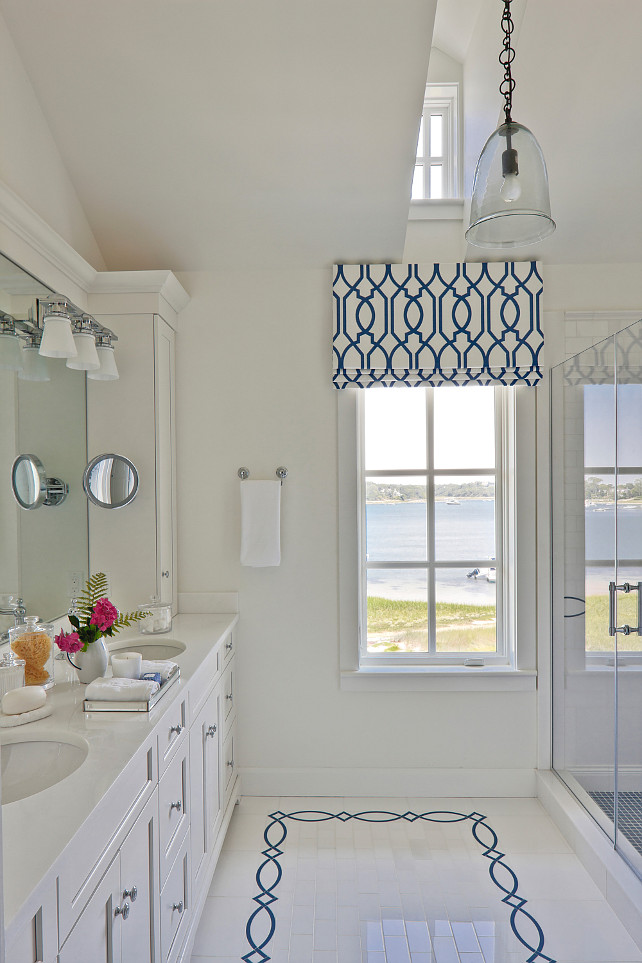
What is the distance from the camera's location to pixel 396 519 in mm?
3023

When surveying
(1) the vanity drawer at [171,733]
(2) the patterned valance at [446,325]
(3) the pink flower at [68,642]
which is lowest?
(1) the vanity drawer at [171,733]

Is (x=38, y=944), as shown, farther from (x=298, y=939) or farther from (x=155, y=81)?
(x=155, y=81)

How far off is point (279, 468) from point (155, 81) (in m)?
1.54

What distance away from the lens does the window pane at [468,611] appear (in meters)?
3.03

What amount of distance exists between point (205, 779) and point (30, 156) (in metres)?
2.15

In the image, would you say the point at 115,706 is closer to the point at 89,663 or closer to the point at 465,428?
the point at 89,663

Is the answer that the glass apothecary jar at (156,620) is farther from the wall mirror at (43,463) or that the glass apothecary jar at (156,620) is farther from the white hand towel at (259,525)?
the white hand towel at (259,525)

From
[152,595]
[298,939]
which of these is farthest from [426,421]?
[298,939]

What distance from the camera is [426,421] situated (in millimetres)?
3031

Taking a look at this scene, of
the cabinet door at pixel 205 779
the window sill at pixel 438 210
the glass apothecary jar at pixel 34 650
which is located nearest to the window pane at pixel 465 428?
the window sill at pixel 438 210

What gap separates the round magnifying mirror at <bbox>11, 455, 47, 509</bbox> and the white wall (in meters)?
0.83

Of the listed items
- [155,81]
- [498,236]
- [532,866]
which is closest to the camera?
[498,236]

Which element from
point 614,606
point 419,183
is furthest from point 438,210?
point 614,606

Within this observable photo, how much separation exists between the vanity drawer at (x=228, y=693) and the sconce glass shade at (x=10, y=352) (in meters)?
1.40
